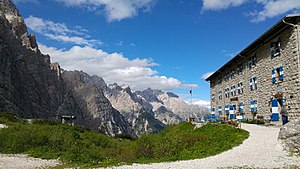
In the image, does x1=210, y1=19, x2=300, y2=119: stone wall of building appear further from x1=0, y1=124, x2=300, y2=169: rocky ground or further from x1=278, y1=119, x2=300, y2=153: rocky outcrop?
x1=278, y1=119, x2=300, y2=153: rocky outcrop

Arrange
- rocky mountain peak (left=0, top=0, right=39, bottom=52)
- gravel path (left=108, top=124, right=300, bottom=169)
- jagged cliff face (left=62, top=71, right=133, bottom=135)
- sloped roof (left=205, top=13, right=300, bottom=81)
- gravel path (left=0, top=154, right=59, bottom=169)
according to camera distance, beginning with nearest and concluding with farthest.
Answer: gravel path (left=108, top=124, right=300, bottom=169), gravel path (left=0, top=154, right=59, bottom=169), sloped roof (left=205, top=13, right=300, bottom=81), rocky mountain peak (left=0, top=0, right=39, bottom=52), jagged cliff face (left=62, top=71, right=133, bottom=135)

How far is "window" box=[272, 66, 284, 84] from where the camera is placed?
2152cm

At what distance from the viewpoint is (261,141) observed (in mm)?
14648

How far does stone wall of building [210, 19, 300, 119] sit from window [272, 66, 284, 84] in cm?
13

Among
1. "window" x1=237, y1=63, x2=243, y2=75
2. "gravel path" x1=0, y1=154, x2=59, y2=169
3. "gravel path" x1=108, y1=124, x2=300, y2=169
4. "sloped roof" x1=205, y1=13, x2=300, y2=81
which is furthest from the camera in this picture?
"window" x1=237, y1=63, x2=243, y2=75

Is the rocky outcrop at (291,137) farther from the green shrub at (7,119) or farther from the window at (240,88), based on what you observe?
the green shrub at (7,119)

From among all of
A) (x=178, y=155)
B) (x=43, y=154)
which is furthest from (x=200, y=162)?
(x=43, y=154)

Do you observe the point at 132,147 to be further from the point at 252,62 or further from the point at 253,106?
the point at 252,62

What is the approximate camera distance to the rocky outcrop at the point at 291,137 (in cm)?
1223

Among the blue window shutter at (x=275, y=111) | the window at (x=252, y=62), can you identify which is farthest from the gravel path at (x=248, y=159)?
the window at (x=252, y=62)

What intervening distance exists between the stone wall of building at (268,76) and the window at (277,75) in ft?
0.42

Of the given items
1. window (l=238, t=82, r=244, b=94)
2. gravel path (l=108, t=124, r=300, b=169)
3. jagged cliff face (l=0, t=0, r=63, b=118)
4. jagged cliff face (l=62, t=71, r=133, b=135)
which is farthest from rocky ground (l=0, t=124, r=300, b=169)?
jagged cliff face (l=62, t=71, r=133, b=135)

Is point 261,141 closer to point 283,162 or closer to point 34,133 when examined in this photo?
point 283,162

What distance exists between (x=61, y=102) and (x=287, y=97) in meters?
133
